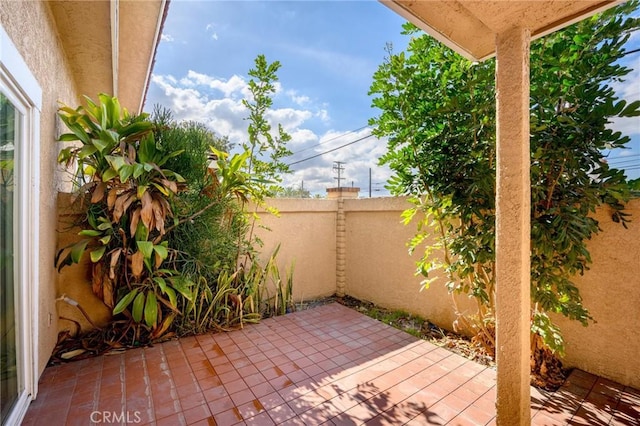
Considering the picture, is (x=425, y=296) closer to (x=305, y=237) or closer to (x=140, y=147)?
(x=305, y=237)

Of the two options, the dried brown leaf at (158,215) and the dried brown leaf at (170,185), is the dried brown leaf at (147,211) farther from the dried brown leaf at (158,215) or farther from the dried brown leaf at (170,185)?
the dried brown leaf at (170,185)

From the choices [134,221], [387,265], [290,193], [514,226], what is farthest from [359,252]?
[290,193]

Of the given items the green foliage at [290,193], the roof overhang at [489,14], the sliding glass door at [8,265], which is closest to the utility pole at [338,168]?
the green foliage at [290,193]

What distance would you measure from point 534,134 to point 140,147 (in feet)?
13.9

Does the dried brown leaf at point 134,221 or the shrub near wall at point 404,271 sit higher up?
the dried brown leaf at point 134,221

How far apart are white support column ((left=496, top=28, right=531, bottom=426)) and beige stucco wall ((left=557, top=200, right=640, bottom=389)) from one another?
1599 millimetres

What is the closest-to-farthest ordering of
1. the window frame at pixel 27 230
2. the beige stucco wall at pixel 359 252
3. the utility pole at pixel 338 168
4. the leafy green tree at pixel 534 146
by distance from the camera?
the window frame at pixel 27 230, the leafy green tree at pixel 534 146, the beige stucco wall at pixel 359 252, the utility pole at pixel 338 168

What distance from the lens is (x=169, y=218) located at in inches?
141

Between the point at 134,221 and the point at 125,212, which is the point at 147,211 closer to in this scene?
the point at 134,221

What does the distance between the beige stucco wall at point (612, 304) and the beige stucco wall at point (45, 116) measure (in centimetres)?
523

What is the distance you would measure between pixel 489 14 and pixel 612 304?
9.68 ft

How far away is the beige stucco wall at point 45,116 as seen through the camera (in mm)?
2152

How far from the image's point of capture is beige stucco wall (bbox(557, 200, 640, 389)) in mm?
2537

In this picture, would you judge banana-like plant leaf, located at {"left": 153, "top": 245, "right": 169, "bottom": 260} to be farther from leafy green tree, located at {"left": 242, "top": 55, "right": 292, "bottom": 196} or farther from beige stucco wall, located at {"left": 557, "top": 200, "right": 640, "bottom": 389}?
beige stucco wall, located at {"left": 557, "top": 200, "right": 640, "bottom": 389}
